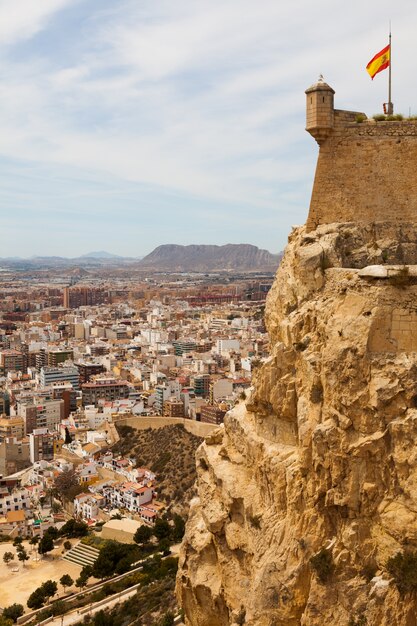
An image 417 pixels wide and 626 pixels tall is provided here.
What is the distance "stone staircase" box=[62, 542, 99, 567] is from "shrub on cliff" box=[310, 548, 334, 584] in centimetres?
2128

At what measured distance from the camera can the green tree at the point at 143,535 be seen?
102 ft

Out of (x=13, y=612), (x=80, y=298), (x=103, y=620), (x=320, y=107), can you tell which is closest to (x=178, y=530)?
(x=13, y=612)

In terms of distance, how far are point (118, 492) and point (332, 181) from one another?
91.2 ft

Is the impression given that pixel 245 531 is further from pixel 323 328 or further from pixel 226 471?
pixel 323 328

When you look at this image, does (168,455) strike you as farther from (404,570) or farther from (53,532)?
(404,570)

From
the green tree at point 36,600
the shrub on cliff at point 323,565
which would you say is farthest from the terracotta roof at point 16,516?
the shrub on cliff at point 323,565

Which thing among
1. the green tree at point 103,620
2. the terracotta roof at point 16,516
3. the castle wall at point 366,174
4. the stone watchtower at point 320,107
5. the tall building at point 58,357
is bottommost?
the terracotta roof at point 16,516

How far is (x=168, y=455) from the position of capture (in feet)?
131

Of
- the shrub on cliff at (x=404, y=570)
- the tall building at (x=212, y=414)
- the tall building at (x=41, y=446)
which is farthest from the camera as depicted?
the tall building at (x=41, y=446)

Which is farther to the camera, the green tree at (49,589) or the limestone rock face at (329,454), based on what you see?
the green tree at (49,589)

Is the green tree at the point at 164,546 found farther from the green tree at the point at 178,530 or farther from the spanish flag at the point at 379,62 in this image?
the spanish flag at the point at 379,62

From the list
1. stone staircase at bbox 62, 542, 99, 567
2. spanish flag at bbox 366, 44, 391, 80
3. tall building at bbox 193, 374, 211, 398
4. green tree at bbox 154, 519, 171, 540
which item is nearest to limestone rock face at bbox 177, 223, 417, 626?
spanish flag at bbox 366, 44, 391, 80

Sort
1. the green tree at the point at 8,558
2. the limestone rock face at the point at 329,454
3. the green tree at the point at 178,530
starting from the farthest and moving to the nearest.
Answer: the green tree at the point at 8,558 < the green tree at the point at 178,530 < the limestone rock face at the point at 329,454

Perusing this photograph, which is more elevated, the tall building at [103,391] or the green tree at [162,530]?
the tall building at [103,391]
